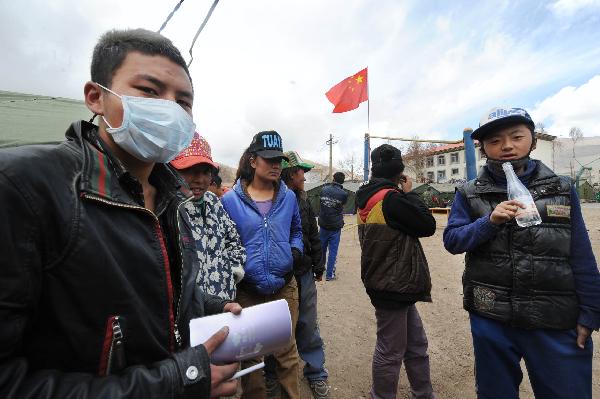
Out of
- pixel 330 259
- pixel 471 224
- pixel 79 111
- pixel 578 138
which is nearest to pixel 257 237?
pixel 471 224

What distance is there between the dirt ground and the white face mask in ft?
9.14

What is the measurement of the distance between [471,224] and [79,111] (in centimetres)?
424

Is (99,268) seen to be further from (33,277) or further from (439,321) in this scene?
(439,321)

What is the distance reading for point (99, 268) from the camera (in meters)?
0.81

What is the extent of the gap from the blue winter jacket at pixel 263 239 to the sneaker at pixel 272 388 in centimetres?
114

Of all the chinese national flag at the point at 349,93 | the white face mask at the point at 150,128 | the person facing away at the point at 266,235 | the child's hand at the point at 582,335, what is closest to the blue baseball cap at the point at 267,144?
the person facing away at the point at 266,235

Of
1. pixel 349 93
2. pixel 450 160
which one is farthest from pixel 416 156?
pixel 349 93

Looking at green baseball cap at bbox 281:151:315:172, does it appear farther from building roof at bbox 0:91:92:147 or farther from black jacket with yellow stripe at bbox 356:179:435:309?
building roof at bbox 0:91:92:147

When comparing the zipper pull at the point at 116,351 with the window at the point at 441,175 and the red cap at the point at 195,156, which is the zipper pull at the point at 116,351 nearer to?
the red cap at the point at 195,156

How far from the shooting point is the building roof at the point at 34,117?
2980 mm

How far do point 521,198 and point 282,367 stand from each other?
2011 mm

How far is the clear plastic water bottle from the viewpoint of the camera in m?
1.75

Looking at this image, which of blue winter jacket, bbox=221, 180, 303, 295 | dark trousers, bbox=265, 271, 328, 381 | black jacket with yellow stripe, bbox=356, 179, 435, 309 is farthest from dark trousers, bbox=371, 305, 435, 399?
blue winter jacket, bbox=221, 180, 303, 295

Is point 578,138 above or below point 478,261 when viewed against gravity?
above
